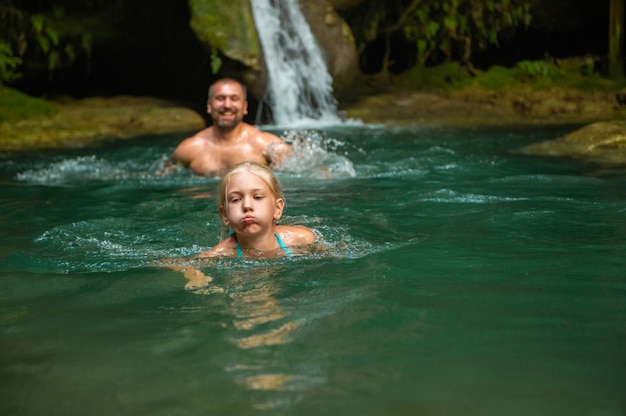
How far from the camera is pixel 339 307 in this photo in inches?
152

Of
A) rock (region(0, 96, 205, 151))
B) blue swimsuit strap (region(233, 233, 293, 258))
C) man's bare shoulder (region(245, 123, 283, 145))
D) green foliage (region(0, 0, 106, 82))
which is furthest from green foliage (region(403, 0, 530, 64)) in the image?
blue swimsuit strap (region(233, 233, 293, 258))

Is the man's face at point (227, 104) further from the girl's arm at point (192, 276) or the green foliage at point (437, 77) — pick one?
the green foliage at point (437, 77)

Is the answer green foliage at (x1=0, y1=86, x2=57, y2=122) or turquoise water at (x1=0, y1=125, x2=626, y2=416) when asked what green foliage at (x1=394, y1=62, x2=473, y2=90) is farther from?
turquoise water at (x1=0, y1=125, x2=626, y2=416)

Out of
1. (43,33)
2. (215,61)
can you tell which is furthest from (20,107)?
(215,61)

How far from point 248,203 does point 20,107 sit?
10.0 metres

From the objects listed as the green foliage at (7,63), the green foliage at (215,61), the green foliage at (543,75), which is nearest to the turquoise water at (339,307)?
the green foliage at (215,61)

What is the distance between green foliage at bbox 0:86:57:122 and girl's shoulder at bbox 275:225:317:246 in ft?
30.5

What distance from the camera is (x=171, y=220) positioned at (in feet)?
21.1

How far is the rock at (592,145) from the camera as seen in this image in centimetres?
883

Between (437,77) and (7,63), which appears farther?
(437,77)

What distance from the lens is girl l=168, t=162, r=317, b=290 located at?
4652 millimetres

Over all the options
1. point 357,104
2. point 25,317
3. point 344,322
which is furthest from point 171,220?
point 357,104

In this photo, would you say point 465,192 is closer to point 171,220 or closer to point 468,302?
point 171,220

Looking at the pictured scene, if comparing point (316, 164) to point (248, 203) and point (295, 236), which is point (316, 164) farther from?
point (248, 203)
